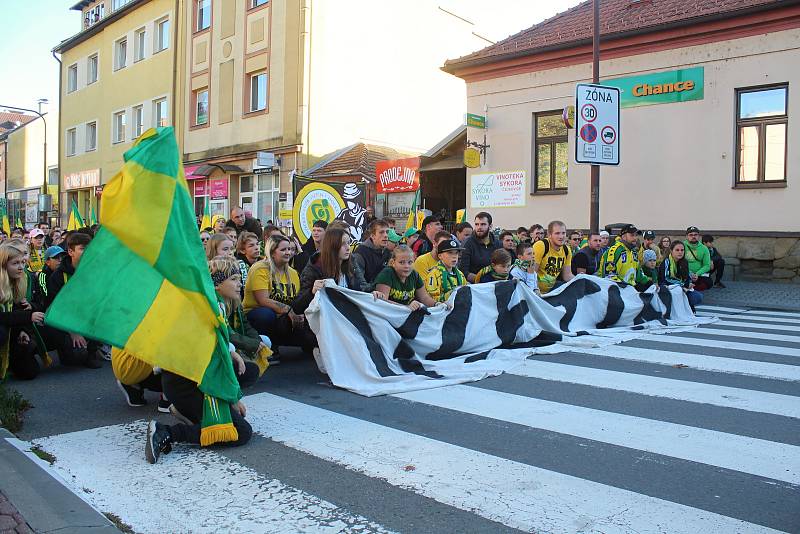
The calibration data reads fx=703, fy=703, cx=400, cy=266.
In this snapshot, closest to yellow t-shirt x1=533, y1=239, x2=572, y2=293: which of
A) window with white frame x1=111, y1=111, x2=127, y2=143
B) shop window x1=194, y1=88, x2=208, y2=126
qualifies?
shop window x1=194, y1=88, x2=208, y2=126

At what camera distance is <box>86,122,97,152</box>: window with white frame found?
1513 inches

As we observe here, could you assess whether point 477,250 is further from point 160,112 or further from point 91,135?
point 91,135

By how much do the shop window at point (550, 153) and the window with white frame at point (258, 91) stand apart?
460 inches

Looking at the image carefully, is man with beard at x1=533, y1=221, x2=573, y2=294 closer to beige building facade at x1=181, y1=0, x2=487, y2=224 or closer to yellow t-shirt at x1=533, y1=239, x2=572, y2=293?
yellow t-shirt at x1=533, y1=239, x2=572, y2=293

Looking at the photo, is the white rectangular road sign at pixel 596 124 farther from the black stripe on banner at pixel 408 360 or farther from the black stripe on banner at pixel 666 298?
the black stripe on banner at pixel 408 360

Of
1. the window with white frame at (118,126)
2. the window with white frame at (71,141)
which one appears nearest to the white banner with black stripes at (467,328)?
the window with white frame at (118,126)

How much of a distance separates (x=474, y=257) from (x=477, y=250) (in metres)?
0.14

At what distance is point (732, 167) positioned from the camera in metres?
16.0

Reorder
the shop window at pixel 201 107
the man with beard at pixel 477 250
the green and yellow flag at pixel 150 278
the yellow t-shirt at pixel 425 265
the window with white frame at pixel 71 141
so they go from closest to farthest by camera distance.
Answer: the green and yellow flag at pixel 150 278
the yellow t-shirt at pixel 425 265
the man with beard at pixel 477 250
the shop window at pixel 201 107
the window with white frame at pixel 71 141

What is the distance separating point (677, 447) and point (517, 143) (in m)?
16.2

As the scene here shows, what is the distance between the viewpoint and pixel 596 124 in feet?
44.8

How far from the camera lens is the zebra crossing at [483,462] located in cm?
348

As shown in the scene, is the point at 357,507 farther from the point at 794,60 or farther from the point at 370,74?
the point at 370,74

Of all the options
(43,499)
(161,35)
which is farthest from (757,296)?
(161,35)
